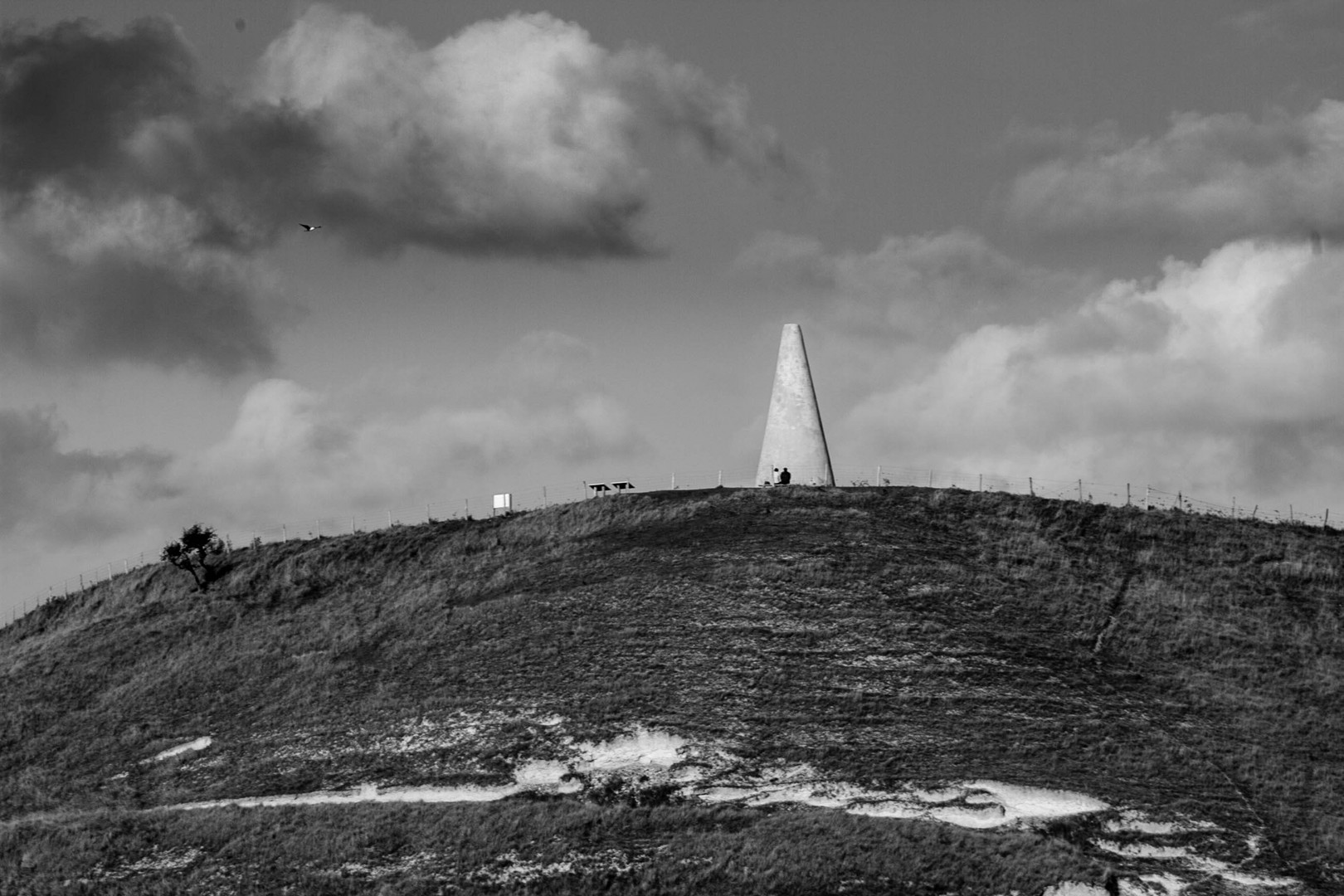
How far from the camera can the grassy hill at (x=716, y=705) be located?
128 ft

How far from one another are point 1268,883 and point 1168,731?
7.94 m

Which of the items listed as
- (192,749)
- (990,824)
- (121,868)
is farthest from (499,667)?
(990,824)

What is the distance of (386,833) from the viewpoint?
4003 centimetres

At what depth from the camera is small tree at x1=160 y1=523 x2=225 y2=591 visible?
2687 inches

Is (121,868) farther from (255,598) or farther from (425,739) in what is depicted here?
(255,598)

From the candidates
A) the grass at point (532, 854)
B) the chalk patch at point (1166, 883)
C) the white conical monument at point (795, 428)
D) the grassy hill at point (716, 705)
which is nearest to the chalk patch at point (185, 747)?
the grassy hill at point (716, 705)

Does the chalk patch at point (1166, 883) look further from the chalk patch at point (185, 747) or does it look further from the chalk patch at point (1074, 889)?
the chalk patch at point (185, 747)

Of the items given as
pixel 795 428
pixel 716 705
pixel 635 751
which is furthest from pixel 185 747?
pixel 795 428

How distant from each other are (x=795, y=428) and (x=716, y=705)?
63.4 ft

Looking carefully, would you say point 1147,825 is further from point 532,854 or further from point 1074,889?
point 532,854

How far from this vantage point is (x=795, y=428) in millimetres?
63656

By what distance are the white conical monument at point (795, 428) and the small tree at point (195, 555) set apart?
2459 centimetres

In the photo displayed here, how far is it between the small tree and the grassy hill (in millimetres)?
958

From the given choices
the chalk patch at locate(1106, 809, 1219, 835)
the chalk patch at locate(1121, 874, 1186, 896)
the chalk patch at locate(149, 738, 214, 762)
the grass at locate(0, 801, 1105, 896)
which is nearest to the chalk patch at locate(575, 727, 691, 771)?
the grass at locate(0, 801, 1105, 896)
